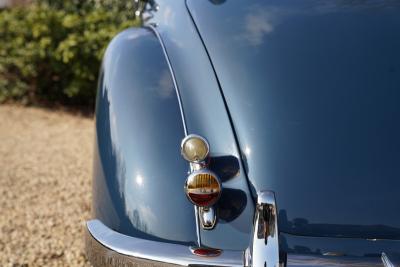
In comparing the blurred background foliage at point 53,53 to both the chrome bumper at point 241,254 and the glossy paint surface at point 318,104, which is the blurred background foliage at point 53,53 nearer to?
the glossy paint surface at point 318,104

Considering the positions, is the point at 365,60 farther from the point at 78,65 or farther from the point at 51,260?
the point at 78,65

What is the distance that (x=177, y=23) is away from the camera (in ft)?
8.04

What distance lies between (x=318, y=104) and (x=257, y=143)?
0.88ft

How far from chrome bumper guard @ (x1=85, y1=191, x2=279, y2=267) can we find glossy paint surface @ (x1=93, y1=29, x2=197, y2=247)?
2.6 inches

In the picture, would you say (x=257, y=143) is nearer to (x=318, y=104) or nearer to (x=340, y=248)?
(x=318, y=104)

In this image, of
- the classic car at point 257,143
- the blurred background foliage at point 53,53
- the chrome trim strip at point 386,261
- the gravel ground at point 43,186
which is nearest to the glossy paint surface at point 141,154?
the classic car at point 257,143

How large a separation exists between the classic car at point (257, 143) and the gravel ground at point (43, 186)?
108cm

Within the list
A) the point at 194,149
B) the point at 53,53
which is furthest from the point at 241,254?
the point at 53,53

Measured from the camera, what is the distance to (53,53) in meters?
5.75

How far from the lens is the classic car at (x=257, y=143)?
1.67 m

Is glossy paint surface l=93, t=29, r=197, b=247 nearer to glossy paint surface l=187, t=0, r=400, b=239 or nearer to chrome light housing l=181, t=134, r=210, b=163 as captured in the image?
chrome light housing l=181, t=134, r=210, b=163

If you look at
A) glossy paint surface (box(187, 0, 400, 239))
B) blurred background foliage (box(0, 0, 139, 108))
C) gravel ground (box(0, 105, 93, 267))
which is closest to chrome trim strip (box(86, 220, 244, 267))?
glossy paint surface (box(187, 0, 400, 239))

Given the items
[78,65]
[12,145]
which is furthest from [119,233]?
[78,65]

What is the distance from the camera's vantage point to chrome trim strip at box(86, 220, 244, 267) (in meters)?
1.57
